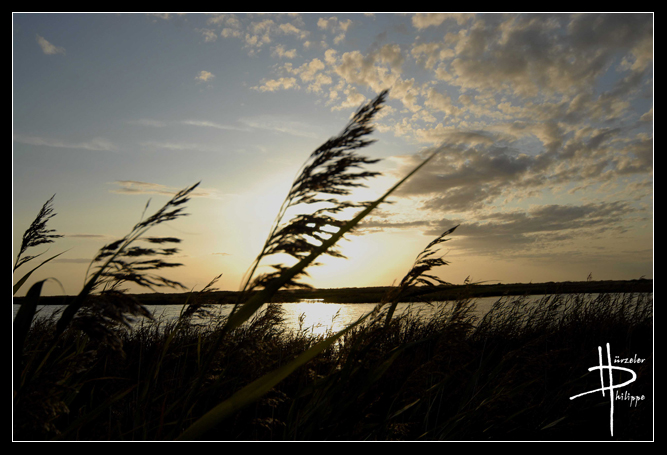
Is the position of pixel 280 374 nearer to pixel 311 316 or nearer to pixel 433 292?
pixel 433 292

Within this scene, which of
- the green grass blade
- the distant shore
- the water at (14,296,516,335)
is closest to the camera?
the green grass blade

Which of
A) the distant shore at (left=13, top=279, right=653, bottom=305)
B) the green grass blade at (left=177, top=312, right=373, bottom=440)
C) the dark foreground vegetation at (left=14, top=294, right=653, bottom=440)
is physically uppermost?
the distant shore at (left=13, top=279, right=653, bottom=305)

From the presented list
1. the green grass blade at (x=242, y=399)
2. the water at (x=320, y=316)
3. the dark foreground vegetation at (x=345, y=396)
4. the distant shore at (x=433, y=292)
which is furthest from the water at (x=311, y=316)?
the green grass blade at (x=242, y=399)

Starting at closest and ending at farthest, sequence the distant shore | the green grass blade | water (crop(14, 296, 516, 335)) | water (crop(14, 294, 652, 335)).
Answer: the green grass blade < the distant shore < water (crop(14, 296, 516, 335)) < water (crop(14, 294, 652, 335))

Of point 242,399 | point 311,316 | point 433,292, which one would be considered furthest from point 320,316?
point 242,399

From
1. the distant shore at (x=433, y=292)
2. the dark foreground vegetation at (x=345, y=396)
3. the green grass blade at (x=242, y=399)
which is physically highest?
the distant shore at (x=433, y=292)

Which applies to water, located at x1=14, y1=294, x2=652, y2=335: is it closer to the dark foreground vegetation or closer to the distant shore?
the distant shore

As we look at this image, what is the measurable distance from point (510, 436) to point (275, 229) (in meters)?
3.17

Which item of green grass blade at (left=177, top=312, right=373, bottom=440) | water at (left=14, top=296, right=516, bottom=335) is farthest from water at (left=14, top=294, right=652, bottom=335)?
green grass blade at (left=177, top=312, right=373, bottom=440)

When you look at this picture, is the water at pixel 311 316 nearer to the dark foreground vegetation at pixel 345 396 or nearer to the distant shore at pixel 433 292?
the distant shore at pixel 433 292

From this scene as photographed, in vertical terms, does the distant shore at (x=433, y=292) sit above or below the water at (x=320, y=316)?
above
